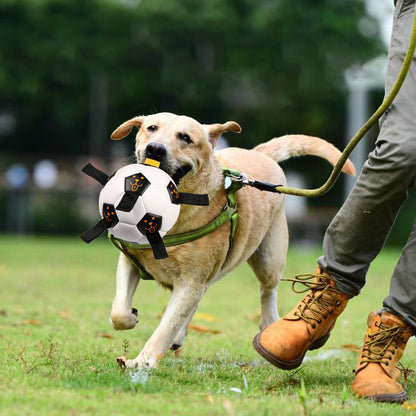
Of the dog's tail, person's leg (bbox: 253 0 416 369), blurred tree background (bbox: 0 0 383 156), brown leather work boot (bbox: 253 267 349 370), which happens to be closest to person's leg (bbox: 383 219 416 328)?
person's leg (bbox: 253 0 416 369)

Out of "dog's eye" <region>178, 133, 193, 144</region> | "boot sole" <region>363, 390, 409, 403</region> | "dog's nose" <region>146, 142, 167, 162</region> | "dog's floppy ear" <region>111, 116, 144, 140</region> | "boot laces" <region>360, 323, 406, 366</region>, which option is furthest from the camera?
"dog's floppy ear" <region>111, 116, 144, 140</region>

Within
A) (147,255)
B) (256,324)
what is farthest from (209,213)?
(256,324)

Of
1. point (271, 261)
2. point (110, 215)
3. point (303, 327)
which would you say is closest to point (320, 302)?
point (303, 327)

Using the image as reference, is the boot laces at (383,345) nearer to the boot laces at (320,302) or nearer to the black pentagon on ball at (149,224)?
the boot laces at (320,302)

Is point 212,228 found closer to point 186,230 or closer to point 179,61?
point 186,230

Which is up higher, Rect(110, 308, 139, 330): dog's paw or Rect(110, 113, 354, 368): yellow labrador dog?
Rect(110, 113, 354, 368): yellow labrador dog

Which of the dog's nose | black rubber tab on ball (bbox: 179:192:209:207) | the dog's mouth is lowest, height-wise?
black rubber tab on ball (bbox: 179:192:209:207)

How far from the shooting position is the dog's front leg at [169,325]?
12.7 feet

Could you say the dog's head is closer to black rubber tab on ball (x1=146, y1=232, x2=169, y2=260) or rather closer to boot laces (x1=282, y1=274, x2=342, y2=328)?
black rubber tab on ball (x1=146, y1=232, x2=169, y2=260)

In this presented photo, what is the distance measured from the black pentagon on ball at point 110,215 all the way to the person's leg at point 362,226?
91 cm

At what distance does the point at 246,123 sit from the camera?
1267 inches

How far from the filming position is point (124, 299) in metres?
4.21

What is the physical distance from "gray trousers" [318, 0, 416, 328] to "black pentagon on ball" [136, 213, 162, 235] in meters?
0.82

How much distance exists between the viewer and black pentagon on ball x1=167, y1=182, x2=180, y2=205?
3812 millimetres
